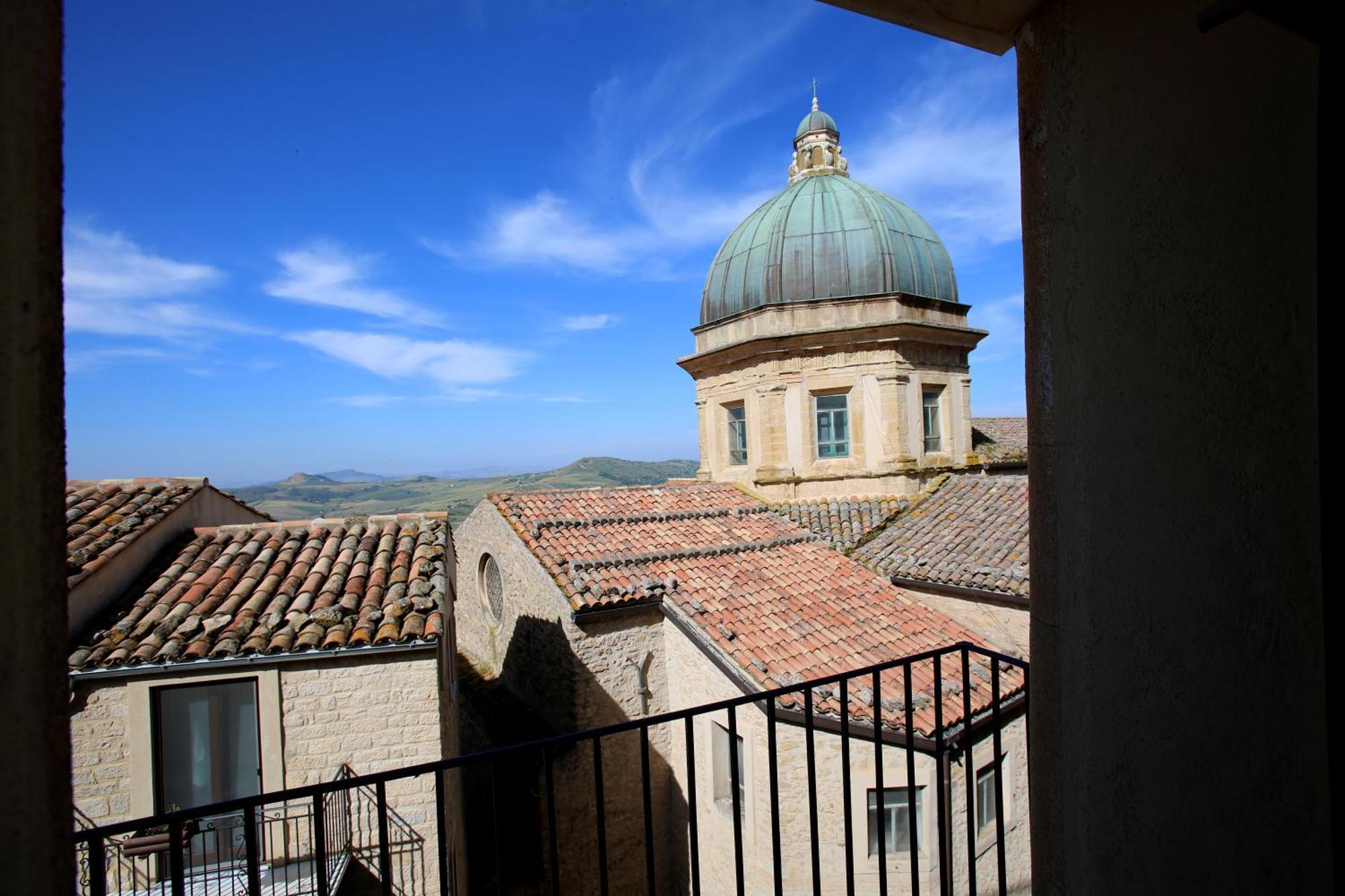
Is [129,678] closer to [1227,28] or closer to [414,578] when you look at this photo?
[414,578]

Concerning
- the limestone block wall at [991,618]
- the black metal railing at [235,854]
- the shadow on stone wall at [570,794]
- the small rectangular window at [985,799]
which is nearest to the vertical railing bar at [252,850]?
the black metal railing at [235,854]

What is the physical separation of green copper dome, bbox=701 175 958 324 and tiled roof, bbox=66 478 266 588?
10946 mm

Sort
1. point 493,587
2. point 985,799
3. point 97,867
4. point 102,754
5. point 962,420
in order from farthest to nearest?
point 962,420 < point 493,587 < point 985,799 < point 102,754 < point 97,867

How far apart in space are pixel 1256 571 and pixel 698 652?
7.94 meters

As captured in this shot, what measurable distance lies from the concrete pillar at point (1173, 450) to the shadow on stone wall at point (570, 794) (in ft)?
26.4

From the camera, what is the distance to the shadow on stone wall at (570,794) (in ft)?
30.2

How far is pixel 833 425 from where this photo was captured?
14.1m

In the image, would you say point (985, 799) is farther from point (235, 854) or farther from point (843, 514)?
point (235, 854)

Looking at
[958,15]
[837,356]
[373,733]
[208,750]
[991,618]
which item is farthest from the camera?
[837,356]

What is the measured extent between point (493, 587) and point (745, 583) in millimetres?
5243

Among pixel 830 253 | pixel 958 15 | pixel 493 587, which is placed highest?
pixel 830 253

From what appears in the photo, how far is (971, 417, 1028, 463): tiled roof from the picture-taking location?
15312 mm

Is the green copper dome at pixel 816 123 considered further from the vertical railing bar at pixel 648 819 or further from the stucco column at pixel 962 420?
the vertical railing bar at pixel 648 819

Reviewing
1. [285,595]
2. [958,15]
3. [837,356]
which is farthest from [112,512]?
[837,356]
